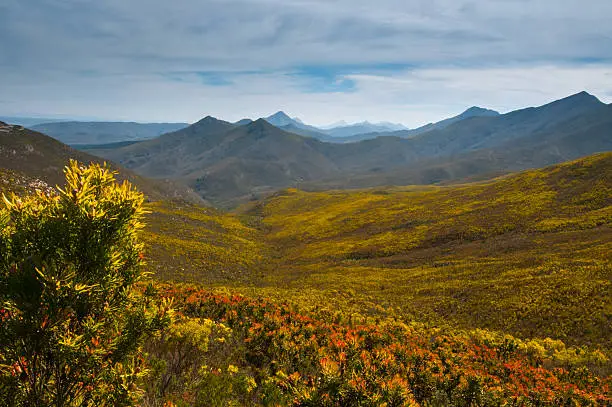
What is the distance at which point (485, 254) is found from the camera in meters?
50.8

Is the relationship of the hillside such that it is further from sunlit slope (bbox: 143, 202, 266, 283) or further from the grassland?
sunlit slope (bbox: 143, 202, 266, 283)

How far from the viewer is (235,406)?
9.09 m

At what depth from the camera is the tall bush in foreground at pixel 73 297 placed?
555cm

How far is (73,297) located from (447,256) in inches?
2199

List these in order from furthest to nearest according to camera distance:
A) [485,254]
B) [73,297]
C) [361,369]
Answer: [485,254] < [361,369] < [73,297]

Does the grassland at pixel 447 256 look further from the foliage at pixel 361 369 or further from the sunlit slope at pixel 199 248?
the foliage at pixel 361 369

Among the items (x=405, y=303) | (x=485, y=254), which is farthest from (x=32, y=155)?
(x=485, y=254)

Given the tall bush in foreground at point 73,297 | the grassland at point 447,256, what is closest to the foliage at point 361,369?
the tall bush in foreground at point 73,297

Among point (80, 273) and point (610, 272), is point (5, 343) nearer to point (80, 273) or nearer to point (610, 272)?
point (80, 273)

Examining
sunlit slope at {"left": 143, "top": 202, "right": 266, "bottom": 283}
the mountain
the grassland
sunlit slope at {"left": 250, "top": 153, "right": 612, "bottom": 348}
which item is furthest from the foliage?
the mountain

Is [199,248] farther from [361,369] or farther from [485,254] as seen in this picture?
[361,369]

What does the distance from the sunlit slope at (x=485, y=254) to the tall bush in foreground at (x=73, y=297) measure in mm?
29505

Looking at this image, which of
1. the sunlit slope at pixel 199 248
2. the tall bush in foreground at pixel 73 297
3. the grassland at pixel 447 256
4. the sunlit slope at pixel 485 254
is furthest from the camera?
the sunlit slope at pixel 199 248

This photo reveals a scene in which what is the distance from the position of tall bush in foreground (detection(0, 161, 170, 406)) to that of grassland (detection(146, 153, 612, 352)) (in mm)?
24675
